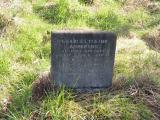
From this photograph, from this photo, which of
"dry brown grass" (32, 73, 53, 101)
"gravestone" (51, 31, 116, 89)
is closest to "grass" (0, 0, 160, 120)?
"dry brown grass" (32, 73, 53, 101)

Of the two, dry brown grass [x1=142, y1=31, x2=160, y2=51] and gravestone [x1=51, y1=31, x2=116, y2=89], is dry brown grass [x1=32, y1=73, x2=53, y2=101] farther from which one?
dry brown grass [x1=142, y1=31, x2=160, y2=51]

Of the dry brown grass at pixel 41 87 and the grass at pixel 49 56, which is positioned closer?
the grass at pixel 49 56

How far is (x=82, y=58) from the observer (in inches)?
174

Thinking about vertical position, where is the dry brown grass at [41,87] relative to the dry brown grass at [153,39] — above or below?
below

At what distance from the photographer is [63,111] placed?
4133mm

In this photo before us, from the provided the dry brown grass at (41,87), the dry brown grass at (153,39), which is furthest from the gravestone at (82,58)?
the dry brown grass at (153,39)

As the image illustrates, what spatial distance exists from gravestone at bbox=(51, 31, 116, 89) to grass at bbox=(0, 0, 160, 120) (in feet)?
0.52

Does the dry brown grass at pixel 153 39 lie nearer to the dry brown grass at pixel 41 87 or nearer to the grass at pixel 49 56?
the grass at pixel 49 56

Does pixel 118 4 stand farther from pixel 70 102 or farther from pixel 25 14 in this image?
pixel 70 102

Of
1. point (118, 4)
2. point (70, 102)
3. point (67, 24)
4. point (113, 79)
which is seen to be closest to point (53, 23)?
point (67, 24)

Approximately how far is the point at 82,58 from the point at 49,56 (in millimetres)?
1267

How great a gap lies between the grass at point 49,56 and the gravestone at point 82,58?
157 millimetres

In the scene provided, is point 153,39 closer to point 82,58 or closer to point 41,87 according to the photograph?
point 82,58

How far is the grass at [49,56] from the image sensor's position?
4203 millimetres
